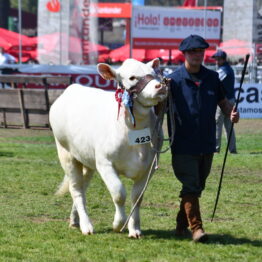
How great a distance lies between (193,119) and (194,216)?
3.14 feet

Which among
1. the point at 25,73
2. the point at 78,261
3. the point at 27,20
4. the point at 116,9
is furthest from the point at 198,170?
the point at 27,20

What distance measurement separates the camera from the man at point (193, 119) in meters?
8.09

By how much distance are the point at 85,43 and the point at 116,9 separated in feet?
42.3

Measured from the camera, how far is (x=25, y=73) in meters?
25.7

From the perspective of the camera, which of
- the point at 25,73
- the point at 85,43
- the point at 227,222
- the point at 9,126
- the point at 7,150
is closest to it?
the point at 227,222

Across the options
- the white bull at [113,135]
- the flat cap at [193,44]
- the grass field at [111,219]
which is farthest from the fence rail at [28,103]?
the flat cap at [193,44]

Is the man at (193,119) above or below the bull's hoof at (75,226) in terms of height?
above

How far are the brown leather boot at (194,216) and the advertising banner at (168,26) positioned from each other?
2411 centimetres

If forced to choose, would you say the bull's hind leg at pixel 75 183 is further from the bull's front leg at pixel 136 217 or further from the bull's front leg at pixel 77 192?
the bull's front leg at pixel 136 217

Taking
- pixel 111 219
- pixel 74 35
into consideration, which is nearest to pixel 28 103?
pixel 74 35

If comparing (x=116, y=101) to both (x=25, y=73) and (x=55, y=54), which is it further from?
(x=55, y=54)

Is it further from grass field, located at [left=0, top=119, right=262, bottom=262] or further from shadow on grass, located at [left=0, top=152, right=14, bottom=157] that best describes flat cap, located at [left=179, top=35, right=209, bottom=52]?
shadow on grass, located at [left=0, top=152, right=14, bottom=157]

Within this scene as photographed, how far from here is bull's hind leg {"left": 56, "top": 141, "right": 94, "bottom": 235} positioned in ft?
29.4

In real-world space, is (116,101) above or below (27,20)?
above
